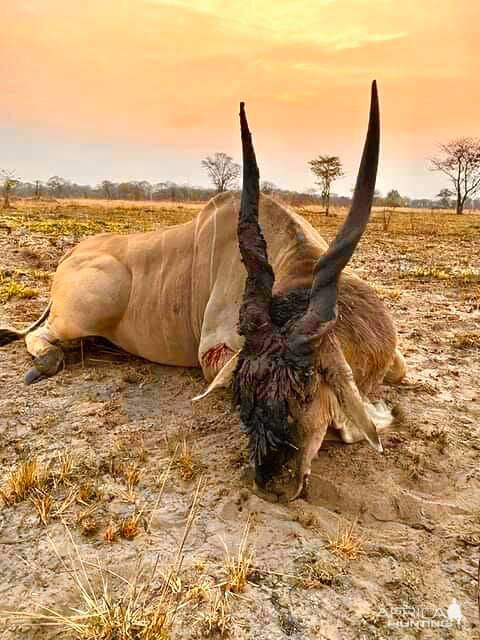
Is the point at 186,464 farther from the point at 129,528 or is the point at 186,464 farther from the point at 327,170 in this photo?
the point at 327,170

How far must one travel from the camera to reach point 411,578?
2.44 m

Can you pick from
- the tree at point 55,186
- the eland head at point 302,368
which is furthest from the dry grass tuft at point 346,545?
the tree at point 55,186

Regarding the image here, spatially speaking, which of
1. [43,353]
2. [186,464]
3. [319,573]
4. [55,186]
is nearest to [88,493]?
[186,464]

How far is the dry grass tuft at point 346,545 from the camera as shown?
8.34 ft

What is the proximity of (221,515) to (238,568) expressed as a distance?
1.70ft

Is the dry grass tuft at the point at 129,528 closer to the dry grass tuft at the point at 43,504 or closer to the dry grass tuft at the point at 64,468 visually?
the dry grass tuft at the point at 43,504

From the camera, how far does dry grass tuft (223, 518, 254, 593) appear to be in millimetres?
2297

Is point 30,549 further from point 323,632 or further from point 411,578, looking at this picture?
point 411,578

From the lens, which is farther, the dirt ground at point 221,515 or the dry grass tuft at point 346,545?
the dry grass tuft at point 346,545

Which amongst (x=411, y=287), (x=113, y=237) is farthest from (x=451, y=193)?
(x=113, y=237)

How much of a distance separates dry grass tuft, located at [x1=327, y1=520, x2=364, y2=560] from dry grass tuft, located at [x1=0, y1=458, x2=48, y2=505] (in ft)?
5.20

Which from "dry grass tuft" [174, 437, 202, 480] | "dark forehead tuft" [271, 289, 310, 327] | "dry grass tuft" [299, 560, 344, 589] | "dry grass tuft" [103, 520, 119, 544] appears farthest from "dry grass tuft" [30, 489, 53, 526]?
"dark forehead tuft" [271, 289, 310, 327]

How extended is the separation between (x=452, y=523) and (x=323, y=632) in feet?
3.45

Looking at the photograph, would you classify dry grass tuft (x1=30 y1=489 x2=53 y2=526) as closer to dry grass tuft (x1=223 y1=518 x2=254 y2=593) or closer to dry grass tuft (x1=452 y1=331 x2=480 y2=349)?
dry grass tuft (x1=223 y1=518 x2=254 y2=593)
